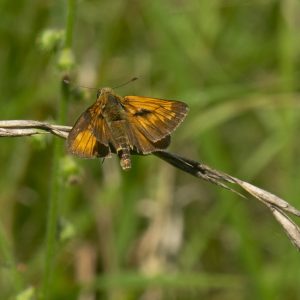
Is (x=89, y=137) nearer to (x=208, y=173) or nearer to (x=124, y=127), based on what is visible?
(x=124, y=127)

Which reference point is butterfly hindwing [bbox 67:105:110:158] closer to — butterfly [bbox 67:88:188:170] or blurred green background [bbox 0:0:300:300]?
butterfly [bbox 67:88:188:170]

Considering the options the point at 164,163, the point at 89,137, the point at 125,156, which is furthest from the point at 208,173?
the point at 164,163

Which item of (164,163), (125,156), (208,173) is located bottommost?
(208,173)

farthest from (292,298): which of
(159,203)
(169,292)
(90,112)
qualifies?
(90,112)

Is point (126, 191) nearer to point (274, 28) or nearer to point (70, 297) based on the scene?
point (70, 297)

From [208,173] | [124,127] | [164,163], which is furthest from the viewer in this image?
[164,163]

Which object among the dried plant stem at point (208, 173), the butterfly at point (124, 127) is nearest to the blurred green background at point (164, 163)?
the butterfly at point (124, 127)

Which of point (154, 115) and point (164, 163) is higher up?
point (164, 163)

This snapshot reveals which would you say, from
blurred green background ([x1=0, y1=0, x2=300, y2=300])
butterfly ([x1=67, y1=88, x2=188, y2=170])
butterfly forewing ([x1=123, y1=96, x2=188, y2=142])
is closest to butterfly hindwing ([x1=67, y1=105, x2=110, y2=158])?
butterfly ([x1=67, y1=88, x2=188, y2=170])
